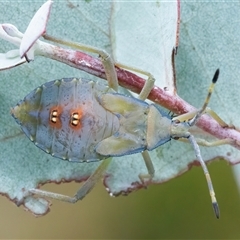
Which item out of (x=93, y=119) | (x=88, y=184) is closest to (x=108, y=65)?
(x=93, y=119)

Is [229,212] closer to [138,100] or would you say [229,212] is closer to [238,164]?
[238,164]

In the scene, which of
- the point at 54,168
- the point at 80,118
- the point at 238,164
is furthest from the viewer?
the point at 238,164

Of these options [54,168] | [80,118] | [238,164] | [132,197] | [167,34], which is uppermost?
[167,34]

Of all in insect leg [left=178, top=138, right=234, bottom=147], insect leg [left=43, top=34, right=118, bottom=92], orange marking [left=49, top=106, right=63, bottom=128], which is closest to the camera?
orange marking [left=49, top=106, right=63, bottom=128]

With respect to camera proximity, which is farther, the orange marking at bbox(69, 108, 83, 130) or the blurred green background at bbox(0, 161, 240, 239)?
the blurred green background at bbox(0, 161, 240, 239)

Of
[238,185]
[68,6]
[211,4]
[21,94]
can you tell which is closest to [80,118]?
[21,94]

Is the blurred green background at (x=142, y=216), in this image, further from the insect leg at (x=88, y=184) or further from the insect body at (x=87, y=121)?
the insect body at (x=87, y=121)

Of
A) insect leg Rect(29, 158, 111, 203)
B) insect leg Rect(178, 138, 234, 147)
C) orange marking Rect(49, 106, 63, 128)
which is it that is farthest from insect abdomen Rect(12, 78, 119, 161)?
insect leg Rect(178, 138, 234, 147)

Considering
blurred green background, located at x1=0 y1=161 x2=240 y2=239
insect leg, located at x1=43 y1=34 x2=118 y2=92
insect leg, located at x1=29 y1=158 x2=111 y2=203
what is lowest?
blurred green background, located at x1=0 y1=161 x2=240 y2=239

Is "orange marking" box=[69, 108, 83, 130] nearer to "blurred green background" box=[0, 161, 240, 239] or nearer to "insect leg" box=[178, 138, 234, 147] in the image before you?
"insect leg" box=[178, 138, 234, 147]
